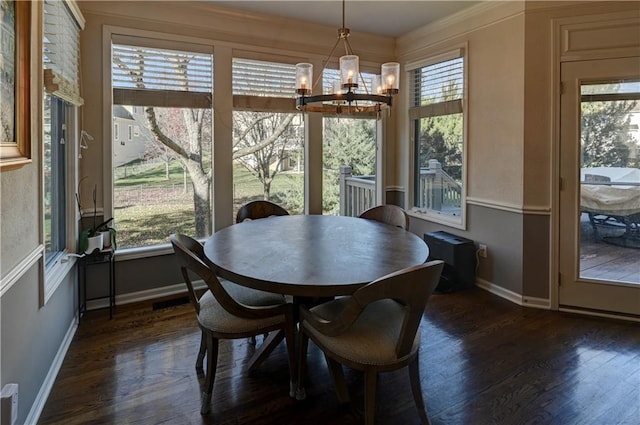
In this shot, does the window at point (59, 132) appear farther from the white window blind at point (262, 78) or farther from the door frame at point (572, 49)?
the door frame at point (572, 49)

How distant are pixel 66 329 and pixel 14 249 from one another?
120cm

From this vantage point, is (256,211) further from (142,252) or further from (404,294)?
(404,294)

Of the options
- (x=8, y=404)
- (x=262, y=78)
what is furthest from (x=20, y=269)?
(x=262, y=78)

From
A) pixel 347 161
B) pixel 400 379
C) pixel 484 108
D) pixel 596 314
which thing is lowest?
pixel 400 379

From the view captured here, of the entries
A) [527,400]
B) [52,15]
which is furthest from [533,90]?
[52,15]

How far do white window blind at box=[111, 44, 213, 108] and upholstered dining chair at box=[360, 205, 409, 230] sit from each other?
1.90 metres

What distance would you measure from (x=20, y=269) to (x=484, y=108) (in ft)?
12.2

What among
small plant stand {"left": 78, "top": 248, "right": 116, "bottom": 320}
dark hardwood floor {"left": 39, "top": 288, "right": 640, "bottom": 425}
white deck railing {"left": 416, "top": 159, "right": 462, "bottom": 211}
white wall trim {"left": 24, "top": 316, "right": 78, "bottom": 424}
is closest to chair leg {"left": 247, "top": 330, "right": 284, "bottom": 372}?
dark hardwood floor {"left": 39, "top": 288, "right": 640, "bottom": 425}

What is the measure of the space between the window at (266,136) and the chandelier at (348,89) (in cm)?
131

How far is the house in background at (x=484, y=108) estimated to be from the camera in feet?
9.60

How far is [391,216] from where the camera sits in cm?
311

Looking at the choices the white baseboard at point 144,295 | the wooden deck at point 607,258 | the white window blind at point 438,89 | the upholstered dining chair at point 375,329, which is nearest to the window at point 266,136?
the white baseboard at point 144,295

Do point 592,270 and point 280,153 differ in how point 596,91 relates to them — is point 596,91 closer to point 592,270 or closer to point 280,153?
point 592,270

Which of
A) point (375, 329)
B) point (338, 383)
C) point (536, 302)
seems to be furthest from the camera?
point (536, 302)
